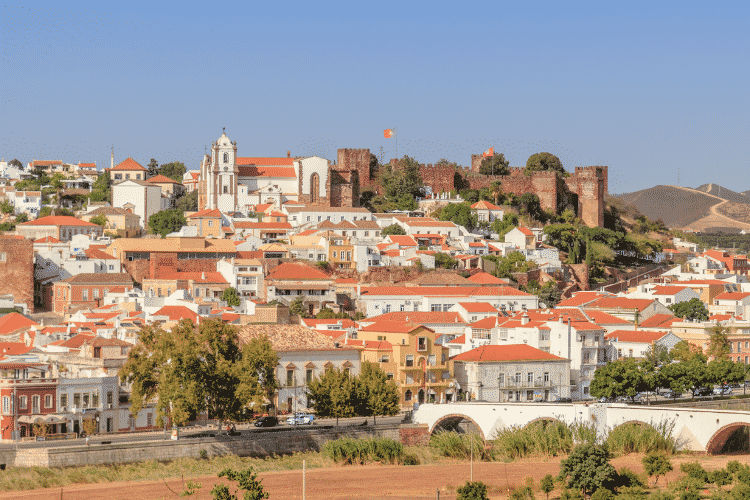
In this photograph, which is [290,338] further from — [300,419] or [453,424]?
[453,424]

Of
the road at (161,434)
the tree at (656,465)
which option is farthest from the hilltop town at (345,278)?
the tree at (656,465)

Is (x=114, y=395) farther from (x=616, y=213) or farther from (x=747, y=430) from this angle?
(x=616, y=213)

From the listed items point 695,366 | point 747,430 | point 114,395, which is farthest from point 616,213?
point 114,395

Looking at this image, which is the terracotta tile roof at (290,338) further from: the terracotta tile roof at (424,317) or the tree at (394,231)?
the tree at (394,231)

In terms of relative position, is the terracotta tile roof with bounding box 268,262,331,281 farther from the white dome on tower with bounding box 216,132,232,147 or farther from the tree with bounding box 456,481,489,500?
the tree with bounding box 456,481,489,500

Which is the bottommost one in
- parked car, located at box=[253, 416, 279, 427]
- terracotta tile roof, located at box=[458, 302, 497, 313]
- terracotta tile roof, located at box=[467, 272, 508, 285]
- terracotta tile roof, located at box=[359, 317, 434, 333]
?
parked car, located at box=[253, 416, 279, 427]

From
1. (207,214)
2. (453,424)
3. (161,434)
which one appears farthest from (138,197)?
(161,434)

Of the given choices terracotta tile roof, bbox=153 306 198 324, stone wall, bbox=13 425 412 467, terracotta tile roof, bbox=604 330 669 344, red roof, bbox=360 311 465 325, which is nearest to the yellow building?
stone wall, bbox=13 425 412 467
